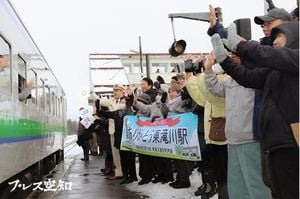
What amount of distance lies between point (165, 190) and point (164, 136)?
0.85 meters

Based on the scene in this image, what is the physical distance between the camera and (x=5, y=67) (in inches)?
236

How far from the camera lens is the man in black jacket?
341cm

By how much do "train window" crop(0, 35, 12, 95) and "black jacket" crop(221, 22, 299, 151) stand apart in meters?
3.11

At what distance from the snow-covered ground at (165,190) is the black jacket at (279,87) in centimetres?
338

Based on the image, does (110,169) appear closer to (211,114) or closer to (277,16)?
(211,114)

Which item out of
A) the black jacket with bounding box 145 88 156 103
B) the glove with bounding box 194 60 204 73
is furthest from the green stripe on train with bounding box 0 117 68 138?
the glove with bounding box 194 60 204 73

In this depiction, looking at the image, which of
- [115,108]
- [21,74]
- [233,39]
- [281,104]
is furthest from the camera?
[115,108]

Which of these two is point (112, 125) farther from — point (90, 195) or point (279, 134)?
point (279, 134)

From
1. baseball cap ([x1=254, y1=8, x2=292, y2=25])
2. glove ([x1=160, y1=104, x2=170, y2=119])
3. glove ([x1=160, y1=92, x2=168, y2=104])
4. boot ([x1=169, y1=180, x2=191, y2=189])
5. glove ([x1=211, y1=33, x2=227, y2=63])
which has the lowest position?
boot ([x1=169, y1=180, x2=191, y2=189])

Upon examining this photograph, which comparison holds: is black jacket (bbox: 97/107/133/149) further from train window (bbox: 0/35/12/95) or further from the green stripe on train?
train window (bbox: 0/35/12/95)

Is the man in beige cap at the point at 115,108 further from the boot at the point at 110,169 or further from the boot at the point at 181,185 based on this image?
the boot at the point at 181,185

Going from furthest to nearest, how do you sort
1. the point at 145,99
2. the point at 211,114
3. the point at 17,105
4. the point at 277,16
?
the point at 145,99 < the point at 17,105 < the point at 211,114 < the point at 277,16

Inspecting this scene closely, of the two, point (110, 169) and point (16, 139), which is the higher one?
point (16, 139)

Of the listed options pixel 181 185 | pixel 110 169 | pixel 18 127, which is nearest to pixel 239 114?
pixel 18 127
